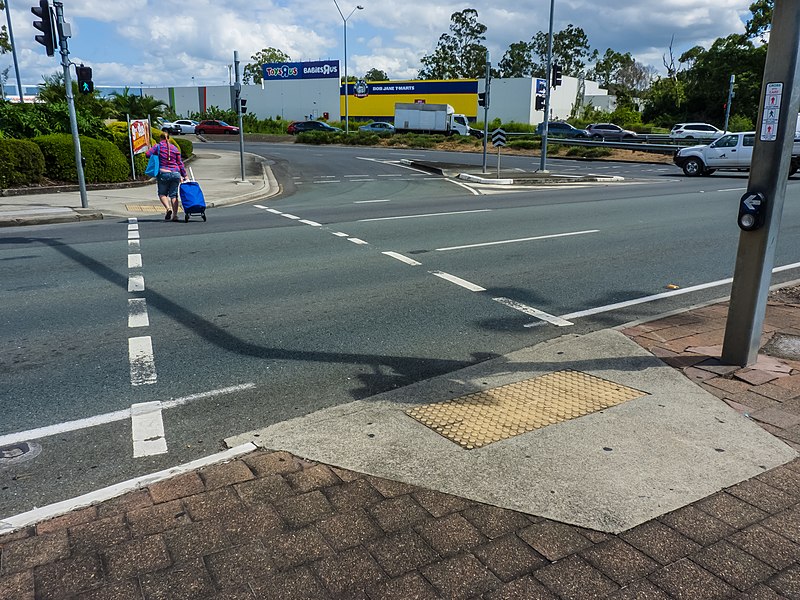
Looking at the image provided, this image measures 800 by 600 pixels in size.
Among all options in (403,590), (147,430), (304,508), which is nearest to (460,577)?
(403,590)

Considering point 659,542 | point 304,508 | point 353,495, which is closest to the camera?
point 659,542

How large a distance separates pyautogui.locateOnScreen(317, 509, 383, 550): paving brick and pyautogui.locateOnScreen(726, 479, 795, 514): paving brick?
1947 mm

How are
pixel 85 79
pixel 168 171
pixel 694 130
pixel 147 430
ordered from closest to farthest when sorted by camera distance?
pixel 147 430 → pixel 168 171 → pixel 85 79 → pixel 694 130

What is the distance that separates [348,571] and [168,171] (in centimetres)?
1191

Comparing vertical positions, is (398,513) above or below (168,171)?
below

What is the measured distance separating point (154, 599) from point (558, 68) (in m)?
28.6

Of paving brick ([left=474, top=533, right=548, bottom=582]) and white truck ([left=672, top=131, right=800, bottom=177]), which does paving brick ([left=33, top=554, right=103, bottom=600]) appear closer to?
paving brick ([left=474, top=533, right=548, bottom=582])

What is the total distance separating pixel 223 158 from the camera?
110 feet

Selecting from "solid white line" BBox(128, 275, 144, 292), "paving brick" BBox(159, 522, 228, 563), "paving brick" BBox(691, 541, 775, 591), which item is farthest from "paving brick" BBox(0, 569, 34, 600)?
"solid white line" BBox(128, 275, 144, 292)

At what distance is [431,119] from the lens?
58.9m

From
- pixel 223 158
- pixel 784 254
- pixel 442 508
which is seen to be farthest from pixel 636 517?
pixel 223 158

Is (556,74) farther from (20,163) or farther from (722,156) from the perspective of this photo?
(20,163)

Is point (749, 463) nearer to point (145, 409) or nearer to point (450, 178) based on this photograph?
point (145, 409)

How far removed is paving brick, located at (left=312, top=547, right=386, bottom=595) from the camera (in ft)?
8.87
